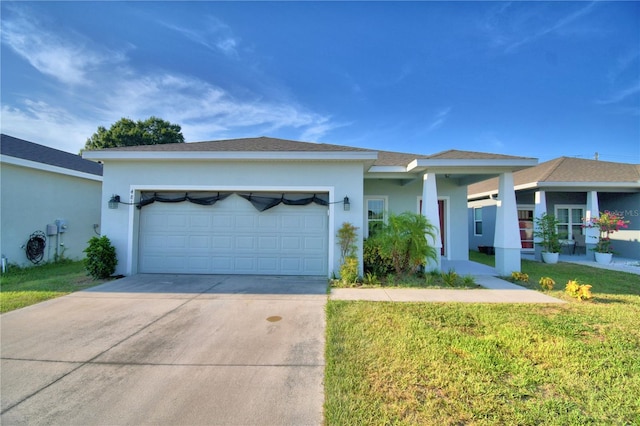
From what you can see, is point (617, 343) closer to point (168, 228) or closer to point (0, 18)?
point (168, 228)

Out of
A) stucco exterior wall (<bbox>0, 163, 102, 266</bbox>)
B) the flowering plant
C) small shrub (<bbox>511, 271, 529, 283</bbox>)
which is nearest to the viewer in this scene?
small shrub (<bbox>511, 271, 529, 283</bbox>)

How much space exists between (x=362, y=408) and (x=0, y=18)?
425 inches

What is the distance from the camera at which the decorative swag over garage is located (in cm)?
749

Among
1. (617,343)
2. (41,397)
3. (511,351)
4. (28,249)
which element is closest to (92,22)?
(28,249)

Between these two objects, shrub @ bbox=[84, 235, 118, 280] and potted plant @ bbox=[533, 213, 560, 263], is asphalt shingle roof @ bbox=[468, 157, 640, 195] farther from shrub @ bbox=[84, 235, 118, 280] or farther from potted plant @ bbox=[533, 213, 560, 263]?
shrub @ bbox=[84, 235, 118, 280]

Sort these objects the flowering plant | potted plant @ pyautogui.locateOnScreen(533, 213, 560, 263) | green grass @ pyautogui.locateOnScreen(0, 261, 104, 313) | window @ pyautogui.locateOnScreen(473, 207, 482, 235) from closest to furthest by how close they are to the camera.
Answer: green grass @ pyautogui.locateOnScreen(0, 261, 104, 313) < the flowering plant < potted plant @ pyautogui.locateOnScreen(533, 213, 560, 263) < window @ pyautogui.locateOnScreen(473, 207, 482, 235)

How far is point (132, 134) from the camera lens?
22.9 m

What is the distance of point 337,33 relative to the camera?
323 inches

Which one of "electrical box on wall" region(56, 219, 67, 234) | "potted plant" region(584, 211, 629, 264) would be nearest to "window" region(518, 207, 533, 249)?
"potted plant" region(584, 211, 629, 264)

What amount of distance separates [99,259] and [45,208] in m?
4.56

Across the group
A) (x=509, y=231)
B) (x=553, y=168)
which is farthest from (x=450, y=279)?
(x=553, y=168)

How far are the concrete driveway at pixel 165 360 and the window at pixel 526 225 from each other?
42.5ft

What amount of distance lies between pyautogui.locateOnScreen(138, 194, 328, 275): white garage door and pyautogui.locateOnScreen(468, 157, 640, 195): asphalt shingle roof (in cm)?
1005

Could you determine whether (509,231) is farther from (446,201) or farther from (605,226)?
(605,226)
